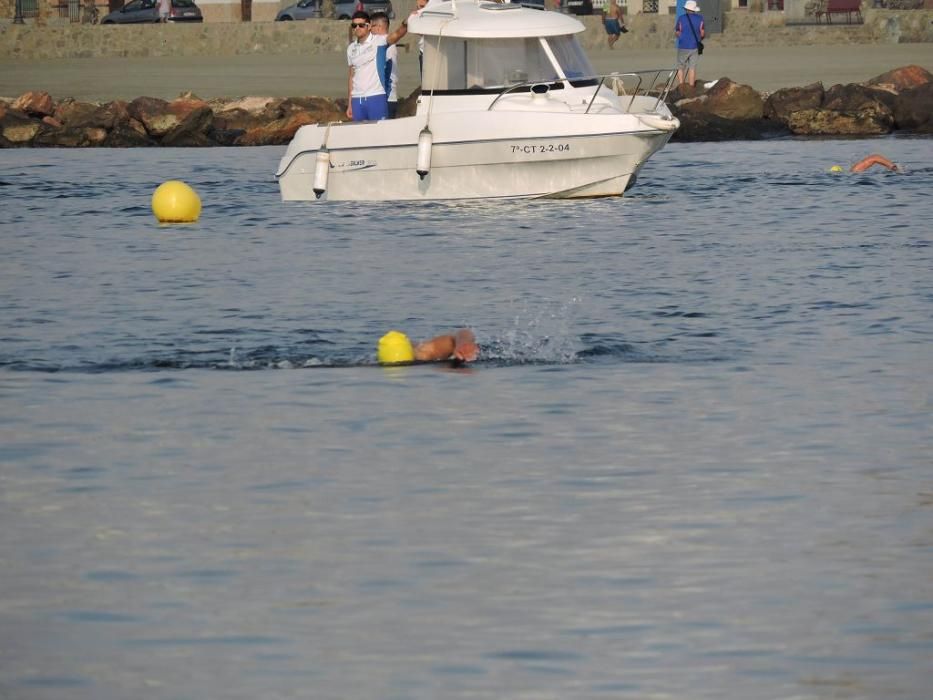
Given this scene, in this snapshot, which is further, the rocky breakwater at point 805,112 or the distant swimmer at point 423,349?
the rocky breakwater at point 805,112

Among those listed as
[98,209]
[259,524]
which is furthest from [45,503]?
[98,209]

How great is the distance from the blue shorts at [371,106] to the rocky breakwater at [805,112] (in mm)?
12892

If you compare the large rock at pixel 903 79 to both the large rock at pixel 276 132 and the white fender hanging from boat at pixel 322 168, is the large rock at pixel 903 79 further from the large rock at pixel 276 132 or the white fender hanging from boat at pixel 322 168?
the white fender hanging from boat at pixel 322 168

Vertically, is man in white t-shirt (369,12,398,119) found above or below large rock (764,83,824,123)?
above

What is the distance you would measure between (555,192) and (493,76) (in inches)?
64.6

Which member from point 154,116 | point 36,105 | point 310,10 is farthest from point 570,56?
point 310,10

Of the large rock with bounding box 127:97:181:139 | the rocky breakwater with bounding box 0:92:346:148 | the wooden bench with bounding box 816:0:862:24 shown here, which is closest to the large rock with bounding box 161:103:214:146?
the rocky breakwater with bounding box 0:92:346:148

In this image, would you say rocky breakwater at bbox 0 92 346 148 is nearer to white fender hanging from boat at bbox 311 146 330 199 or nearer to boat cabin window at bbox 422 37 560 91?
white fender hanging from boat at bbox 311 146 330 199

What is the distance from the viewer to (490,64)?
24188mm

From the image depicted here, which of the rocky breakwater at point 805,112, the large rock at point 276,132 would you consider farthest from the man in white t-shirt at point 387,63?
the large rock at point 276,132

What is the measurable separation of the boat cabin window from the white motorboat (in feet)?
0.04

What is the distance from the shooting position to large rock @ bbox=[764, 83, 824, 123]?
125 ft

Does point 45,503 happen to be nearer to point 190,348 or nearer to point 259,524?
point 259,524

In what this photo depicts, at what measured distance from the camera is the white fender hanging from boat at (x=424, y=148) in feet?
78.8
